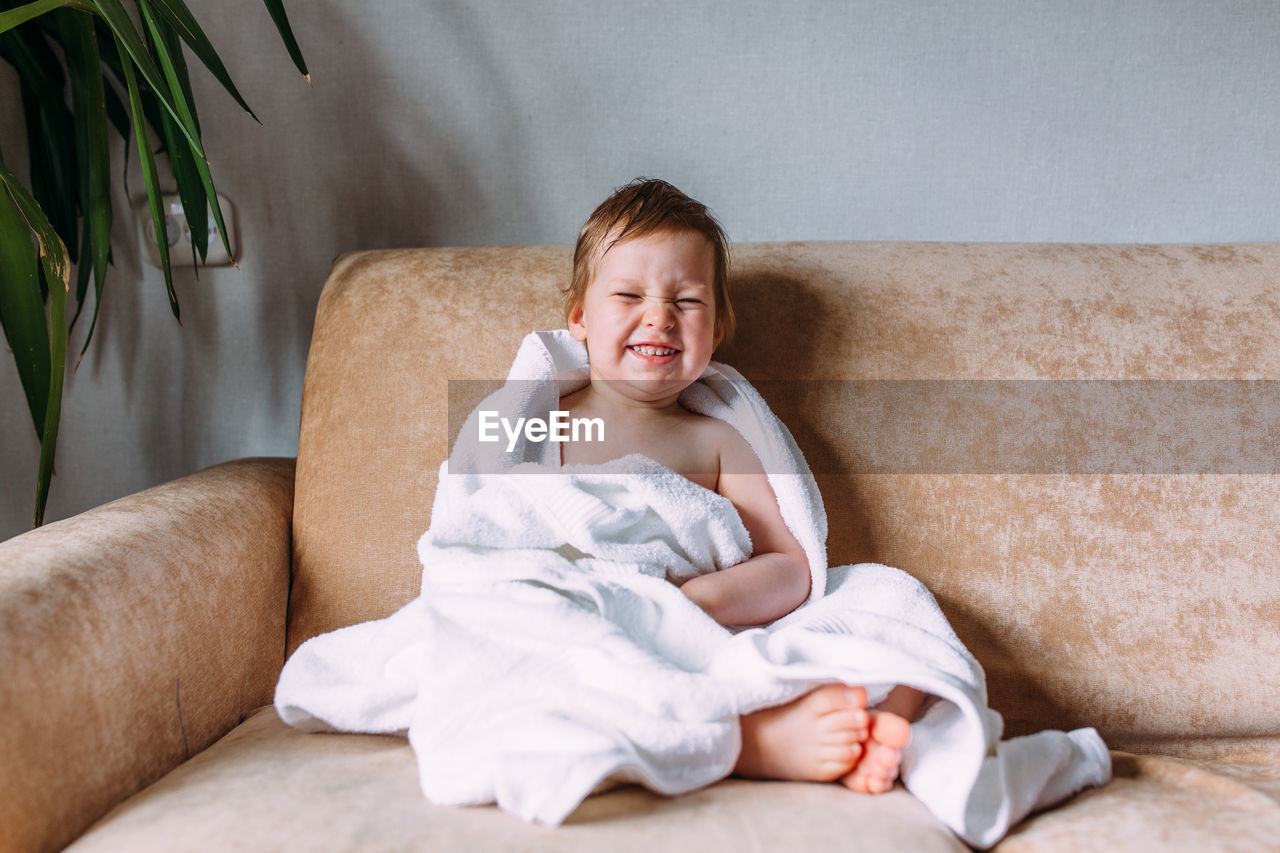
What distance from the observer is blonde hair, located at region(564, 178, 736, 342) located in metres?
0.98

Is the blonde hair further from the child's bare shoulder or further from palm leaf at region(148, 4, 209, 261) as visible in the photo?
palm leaf at region(148, 4, 209, 261)

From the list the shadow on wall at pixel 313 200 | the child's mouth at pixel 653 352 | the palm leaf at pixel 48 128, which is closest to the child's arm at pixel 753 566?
the child's mouth at pixel 653 352

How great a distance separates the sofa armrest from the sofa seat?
0.05 metres

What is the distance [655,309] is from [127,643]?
620 mm

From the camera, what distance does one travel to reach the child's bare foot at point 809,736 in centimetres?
70

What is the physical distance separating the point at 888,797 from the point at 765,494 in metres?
0.39

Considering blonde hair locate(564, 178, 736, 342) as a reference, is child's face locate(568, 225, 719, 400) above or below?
below

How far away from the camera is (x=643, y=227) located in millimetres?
975

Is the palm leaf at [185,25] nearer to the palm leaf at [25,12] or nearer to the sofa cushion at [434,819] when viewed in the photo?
the palm leaf at [25,12]

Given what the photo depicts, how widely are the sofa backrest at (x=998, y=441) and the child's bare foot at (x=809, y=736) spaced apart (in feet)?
1.09

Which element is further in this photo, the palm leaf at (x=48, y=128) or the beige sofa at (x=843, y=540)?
the palm leaf at (x=48, y=128)

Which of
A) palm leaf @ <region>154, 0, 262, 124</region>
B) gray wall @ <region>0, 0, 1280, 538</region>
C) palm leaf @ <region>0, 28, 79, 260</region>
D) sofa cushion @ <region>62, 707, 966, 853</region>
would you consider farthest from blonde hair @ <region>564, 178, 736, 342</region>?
palm leaf @ <region>0, 28, 79, 260</region>

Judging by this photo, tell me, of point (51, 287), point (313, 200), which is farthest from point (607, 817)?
point (313, 200)

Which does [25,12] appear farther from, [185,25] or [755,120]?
[755,120]
